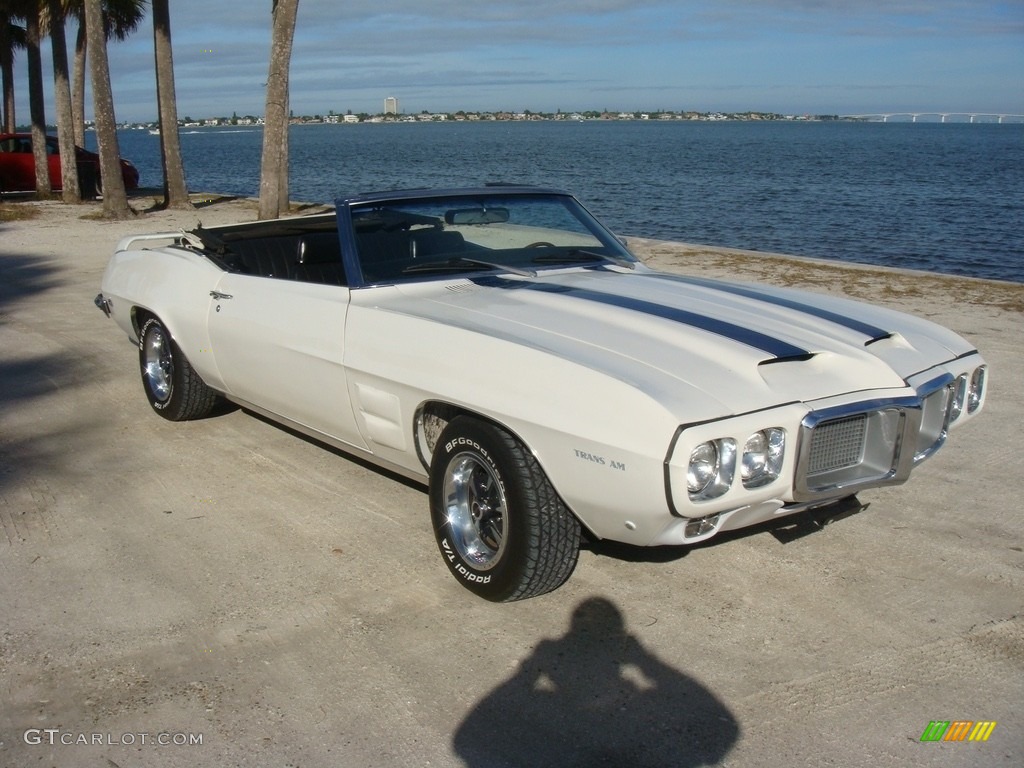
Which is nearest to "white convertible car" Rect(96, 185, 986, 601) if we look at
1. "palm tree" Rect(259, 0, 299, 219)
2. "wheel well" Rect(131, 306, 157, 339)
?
"wheel well" Rect(131, 306, 157, 339)

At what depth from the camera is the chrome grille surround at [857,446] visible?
3.31 m

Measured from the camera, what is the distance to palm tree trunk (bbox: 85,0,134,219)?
1808 cm

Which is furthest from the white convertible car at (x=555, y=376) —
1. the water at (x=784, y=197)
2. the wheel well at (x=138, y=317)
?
the water at (x=784, y=197)

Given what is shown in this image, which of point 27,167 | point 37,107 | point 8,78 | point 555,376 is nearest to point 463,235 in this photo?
point 555,376

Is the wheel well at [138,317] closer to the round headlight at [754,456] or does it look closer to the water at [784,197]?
the round headlight at [754,456]

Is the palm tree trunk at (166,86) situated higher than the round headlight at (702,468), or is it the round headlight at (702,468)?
the palm tree trunk at (166,86)

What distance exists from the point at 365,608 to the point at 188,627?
62 centimetres

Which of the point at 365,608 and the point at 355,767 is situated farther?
the point at 365,608

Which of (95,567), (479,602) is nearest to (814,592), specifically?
(479,602)

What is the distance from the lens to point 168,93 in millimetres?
21016

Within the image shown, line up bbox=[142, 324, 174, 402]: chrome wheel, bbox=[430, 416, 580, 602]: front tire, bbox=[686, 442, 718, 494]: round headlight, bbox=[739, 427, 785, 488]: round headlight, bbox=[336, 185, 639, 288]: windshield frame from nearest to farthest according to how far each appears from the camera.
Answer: bbox=[686, 442, 718, 494]: round headlight → bbox=[739, 427, 785, 488]: round headlight → bbox=[430, 416, 580, 602]: front tire → bbox=[336, 185, 639, 288]: windshield frame → bbox=[142, 324, 174, 402]: chrome wheel

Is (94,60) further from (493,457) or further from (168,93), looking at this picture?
(493,457)

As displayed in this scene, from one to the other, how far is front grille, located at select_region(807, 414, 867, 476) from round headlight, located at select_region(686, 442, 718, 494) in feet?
1.32

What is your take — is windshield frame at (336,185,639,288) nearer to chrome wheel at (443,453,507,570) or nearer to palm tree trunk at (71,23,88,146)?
chrome wheel at (443,453,507,570)
